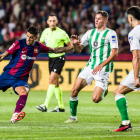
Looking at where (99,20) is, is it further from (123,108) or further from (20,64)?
(123,108)

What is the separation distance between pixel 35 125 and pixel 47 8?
11.5 meters

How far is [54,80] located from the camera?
894 centimetres

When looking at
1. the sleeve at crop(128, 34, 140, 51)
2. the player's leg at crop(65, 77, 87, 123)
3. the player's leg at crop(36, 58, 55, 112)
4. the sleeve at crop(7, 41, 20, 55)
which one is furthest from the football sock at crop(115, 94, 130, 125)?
the player's leg at crop(36, 58, 55, 112)

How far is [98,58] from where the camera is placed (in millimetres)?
7004

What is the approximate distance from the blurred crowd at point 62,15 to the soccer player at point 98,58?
7583 mm

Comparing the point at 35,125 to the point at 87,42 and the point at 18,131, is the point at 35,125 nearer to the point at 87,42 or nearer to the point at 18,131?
the point at 18,131

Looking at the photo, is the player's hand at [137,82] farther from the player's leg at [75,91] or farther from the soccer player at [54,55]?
the soccer player at [54,55]

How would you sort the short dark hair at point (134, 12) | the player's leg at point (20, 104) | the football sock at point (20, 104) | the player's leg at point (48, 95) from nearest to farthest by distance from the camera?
the short dark hair at point (134, 12) → the player's leg at point (20, 104) → the football sock at point (20, 104) → the player's leg at point (48, 95)

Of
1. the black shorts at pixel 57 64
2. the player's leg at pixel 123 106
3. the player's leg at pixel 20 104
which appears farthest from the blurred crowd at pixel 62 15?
the player's leg at pixel 123 106

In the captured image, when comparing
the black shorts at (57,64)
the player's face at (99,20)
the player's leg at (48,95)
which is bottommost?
the player's leg at (48,95)

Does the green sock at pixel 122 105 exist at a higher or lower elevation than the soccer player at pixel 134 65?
lower

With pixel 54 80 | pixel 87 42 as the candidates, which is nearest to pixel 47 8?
pixel 54 80

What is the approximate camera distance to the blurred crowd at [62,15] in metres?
15.4

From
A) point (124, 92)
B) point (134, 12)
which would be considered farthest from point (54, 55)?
point (134, 12)
